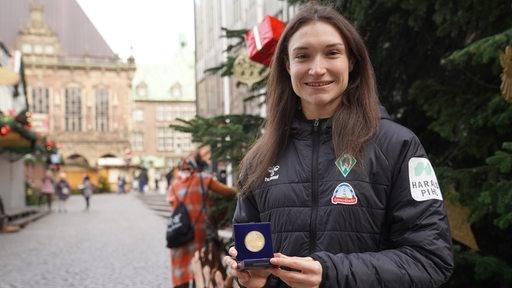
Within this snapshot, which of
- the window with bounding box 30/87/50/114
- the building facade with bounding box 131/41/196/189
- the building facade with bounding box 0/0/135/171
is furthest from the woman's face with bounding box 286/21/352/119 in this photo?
the building facade with bounding box 131/41/196/189

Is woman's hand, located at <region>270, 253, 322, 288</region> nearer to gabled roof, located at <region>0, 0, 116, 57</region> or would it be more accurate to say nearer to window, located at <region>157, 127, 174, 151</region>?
gabled roof, located at <region>0, 0, 116, 57</region>

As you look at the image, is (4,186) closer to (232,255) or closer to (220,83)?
(220,83)

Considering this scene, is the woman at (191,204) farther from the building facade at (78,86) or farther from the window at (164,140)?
the window at (164,140)

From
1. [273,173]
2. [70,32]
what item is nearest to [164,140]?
[70,32]

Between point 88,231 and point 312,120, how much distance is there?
14.4 metres

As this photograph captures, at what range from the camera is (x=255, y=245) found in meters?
1.27

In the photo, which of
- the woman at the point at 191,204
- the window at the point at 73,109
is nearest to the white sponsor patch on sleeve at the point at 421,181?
the woman at the point at 191,204

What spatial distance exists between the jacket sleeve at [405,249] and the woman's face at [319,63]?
0.24m

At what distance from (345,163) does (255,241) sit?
344 mm

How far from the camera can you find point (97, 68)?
57062 millimetres

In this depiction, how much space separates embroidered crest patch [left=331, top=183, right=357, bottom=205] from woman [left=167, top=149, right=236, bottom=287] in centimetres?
331

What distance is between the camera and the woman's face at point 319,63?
1552 mm

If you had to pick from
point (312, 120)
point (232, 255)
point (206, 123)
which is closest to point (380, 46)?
point (206, 123)

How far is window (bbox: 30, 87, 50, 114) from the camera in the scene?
183 ft
